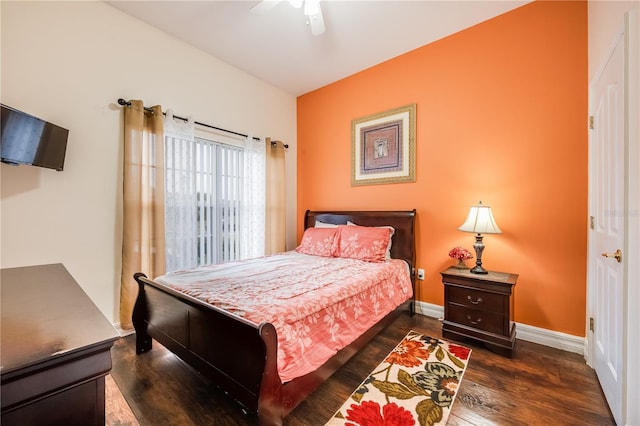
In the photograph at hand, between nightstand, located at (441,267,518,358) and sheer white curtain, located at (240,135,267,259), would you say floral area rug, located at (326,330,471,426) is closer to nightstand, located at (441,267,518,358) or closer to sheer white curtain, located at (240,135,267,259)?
nightstand, located at (441,267,518,358)

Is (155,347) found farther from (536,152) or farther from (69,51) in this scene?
(536,152)

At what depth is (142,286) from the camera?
212cm

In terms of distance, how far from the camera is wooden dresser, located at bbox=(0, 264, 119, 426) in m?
0.58

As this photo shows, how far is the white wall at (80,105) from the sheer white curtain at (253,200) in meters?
0.90

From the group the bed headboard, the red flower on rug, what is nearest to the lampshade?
the bed headboard

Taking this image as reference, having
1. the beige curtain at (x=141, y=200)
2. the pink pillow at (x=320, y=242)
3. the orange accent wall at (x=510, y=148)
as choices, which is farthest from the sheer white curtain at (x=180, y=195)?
the orange accent wall at (x=510, y=148)

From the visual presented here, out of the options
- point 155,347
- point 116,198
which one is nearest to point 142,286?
point 155,347

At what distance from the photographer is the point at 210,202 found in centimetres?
320

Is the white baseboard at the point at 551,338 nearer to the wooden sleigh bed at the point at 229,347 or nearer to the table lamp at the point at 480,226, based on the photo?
the table lamp at the point at 480,226

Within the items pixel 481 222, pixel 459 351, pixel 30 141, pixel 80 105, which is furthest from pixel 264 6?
pixel 459 351

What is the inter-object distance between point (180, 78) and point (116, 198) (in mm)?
1472

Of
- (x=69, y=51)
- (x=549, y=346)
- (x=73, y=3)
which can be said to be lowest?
(x=549, y=346)

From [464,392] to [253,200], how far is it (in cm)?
295

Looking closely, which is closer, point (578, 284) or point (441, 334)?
point (578, 284)
